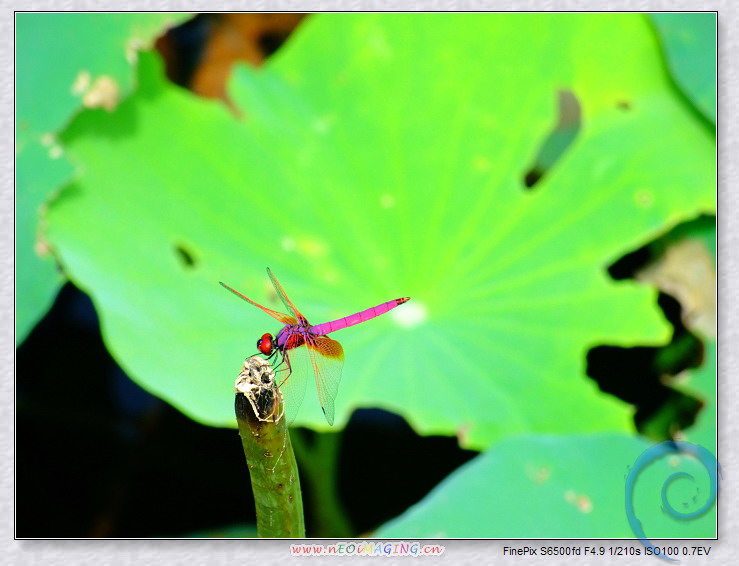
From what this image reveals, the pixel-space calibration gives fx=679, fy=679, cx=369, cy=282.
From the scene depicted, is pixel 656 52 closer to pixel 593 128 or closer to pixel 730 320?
pixel 593 128

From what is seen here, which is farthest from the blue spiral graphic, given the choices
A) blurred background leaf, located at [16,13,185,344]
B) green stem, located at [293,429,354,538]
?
blurred background leaf, located at [16,13,185,344]

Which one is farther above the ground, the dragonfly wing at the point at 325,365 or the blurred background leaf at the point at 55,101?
the blurred background leaf at the point at 55,101

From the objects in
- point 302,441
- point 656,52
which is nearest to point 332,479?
point 302,441

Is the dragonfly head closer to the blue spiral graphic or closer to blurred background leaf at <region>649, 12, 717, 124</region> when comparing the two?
the blue spiral graphic

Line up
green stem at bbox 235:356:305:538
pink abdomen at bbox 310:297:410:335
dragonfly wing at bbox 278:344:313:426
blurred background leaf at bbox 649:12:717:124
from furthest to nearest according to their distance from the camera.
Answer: blurred background leaf at bbox 649:12:717:124, pink abdomen at bbox 310:297:410:335, dragonfly wing at bbox 278:344:313:426, green stem at bbox 235:356:305:538

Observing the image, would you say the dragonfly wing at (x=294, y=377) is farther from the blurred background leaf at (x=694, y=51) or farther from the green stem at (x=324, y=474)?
the blurred background leaf at (x=694, y=51)

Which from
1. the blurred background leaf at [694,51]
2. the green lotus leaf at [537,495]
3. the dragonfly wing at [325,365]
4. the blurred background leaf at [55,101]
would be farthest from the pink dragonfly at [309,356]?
the blurred background leaf at [694,51]
